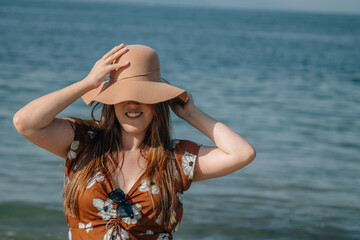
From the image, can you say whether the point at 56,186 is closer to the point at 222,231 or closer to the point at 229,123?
the point at 222,231

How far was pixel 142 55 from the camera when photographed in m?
2.55

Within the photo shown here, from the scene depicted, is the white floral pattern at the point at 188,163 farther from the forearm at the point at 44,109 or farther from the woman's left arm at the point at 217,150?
the forearm at the point at 44,109

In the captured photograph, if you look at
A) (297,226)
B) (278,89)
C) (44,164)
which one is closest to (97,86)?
(297,226)

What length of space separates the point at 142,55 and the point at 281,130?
9.22 metres

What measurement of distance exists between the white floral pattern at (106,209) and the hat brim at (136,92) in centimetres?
48

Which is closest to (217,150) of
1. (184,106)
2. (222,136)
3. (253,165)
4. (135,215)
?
(222,136)

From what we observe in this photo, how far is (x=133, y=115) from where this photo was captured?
2.61 meters

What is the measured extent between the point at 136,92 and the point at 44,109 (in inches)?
17.3

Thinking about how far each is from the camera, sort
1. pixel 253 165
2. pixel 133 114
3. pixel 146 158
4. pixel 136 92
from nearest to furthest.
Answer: pixel 136 92
pixel 133 114
pixel 146 158
pixel 253 165

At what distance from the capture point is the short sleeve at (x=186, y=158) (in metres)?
2.70

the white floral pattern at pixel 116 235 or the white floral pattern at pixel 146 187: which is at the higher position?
the white floral pattern at pixel 146 187

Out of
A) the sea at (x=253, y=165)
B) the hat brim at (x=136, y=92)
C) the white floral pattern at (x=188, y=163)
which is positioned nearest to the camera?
the hat brim at (x=136, y=92)

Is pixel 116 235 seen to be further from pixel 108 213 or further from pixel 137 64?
pixel 137 64

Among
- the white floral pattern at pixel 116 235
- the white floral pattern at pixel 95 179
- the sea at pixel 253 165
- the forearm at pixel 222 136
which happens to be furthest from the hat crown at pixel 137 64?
the sea at pixel 253 165
